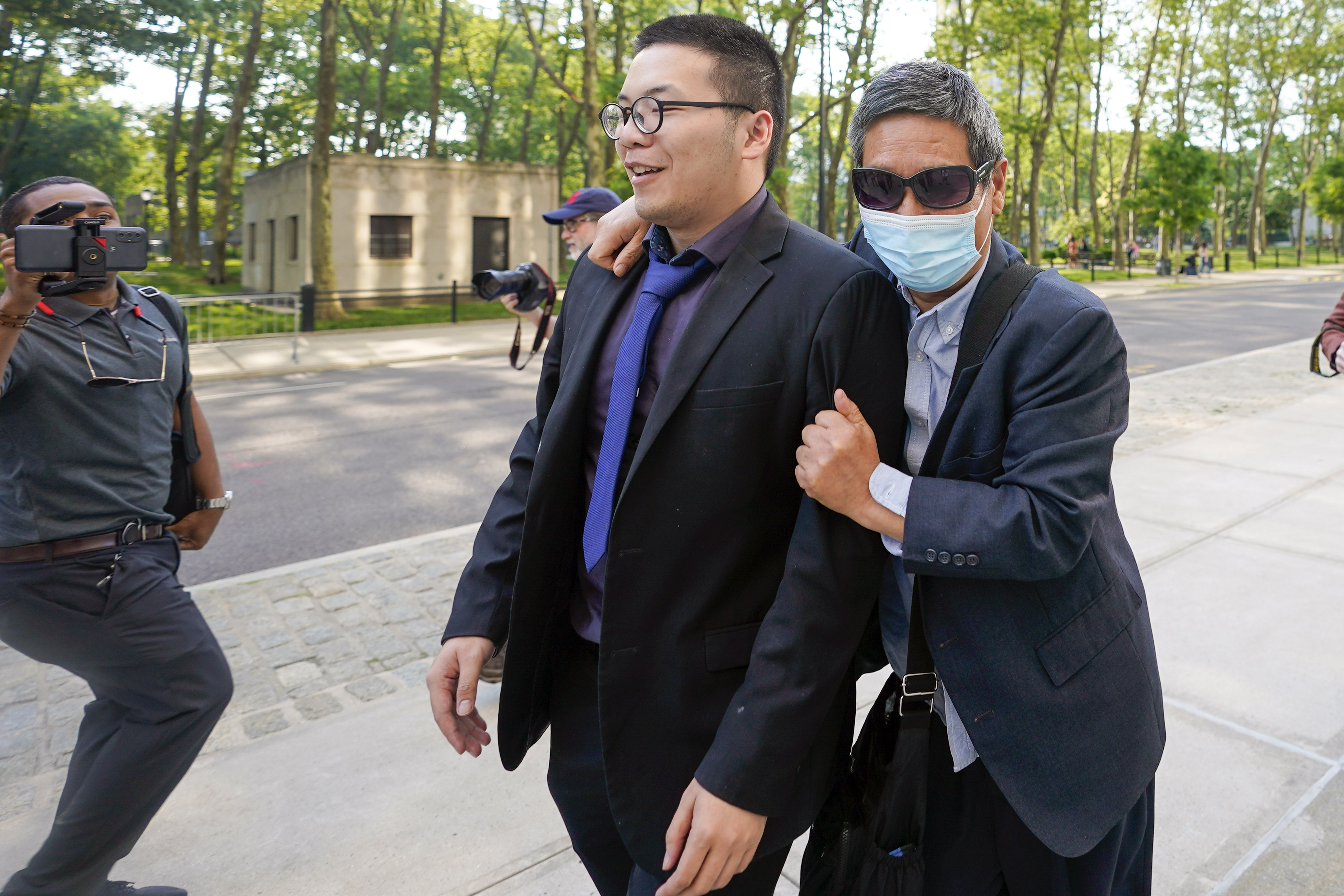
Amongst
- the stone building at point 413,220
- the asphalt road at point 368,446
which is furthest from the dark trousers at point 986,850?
the stone building at point 413,220

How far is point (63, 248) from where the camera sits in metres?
2.64

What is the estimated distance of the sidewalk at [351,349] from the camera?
16.7 meters

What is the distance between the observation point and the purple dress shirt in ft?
6.31

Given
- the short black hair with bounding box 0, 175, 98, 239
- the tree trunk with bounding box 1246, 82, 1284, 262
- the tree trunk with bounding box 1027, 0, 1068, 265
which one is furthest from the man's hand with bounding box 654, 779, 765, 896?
the tree trunk with bounding box 1246, 82, 1284, 262

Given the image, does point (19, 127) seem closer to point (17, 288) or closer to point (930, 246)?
point (17, 288)

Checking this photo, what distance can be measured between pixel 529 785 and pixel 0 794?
1888mm

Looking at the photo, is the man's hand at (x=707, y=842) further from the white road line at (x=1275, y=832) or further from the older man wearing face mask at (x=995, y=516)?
the white road line at (x=1275, y=832)

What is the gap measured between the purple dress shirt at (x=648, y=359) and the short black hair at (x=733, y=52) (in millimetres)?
158

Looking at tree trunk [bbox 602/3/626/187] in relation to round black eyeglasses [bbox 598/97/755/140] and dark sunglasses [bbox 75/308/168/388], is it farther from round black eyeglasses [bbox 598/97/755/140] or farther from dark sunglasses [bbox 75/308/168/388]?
round black eyeglasses [bbox 598/97/755/140]

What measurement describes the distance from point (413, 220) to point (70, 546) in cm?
2668

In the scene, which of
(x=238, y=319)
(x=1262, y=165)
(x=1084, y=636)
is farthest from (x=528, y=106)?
(x=1084, y=636)

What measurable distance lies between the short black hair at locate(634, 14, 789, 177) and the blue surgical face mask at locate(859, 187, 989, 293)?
258mm

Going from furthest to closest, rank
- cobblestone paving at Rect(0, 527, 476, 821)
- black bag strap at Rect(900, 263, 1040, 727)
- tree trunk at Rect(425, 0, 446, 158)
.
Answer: tree trunk at Rect(425, 0, 446, 158) < cobblestone paving at Rect(0, 527, 476, 821) < black bag strap at Rect(900, 263, 1040, 727)

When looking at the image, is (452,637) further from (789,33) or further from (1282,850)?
(789,33)
